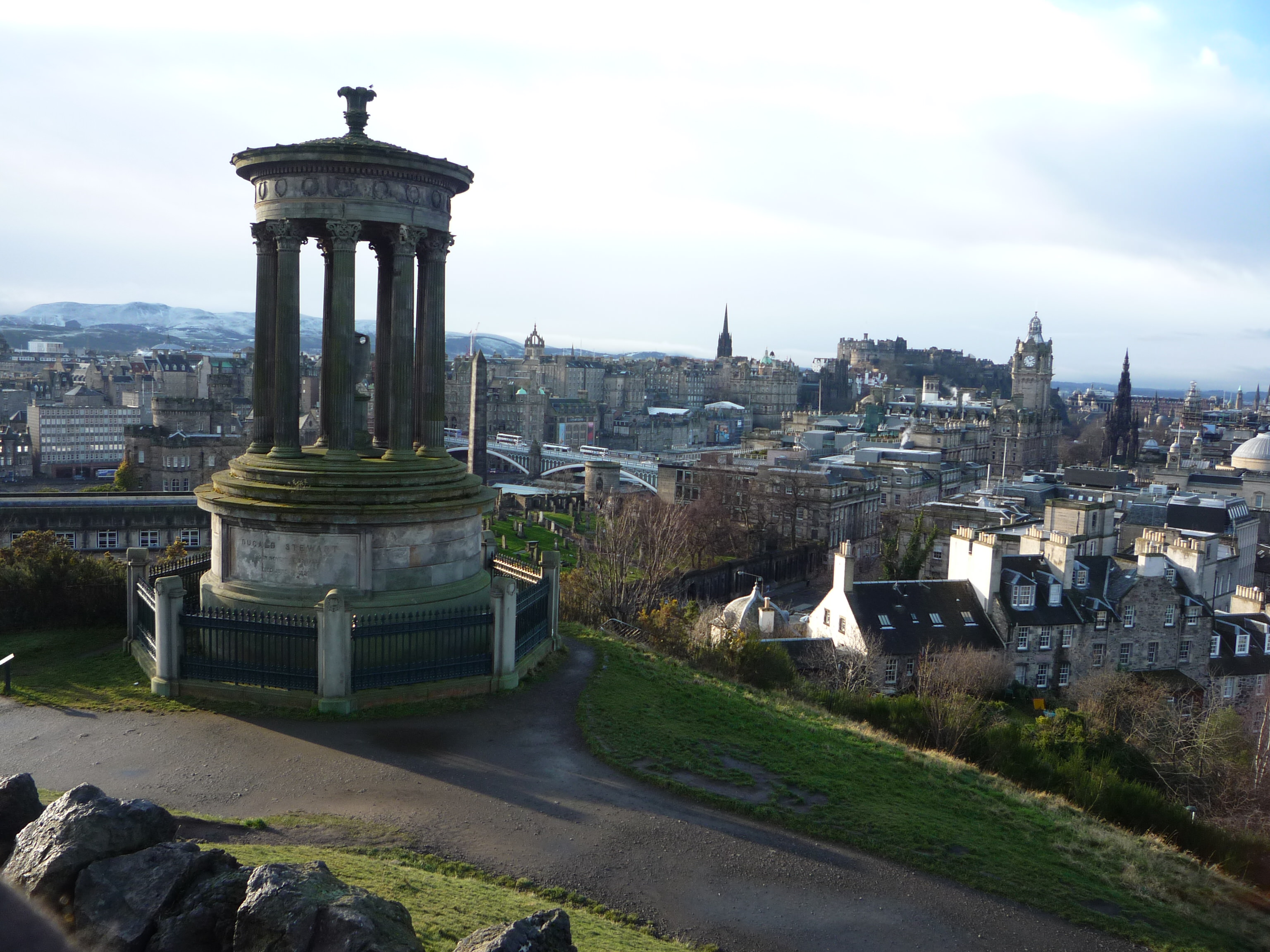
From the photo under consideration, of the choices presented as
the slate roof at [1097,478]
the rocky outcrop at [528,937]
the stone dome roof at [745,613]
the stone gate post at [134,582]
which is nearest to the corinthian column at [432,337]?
the stone gate post at [134,582]

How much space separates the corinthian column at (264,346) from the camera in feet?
55.6

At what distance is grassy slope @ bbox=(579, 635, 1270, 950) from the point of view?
10758mm

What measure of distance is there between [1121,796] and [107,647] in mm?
16931

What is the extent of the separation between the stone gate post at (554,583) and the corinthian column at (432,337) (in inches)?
100

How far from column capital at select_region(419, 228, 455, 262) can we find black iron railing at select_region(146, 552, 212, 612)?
20.8 ft

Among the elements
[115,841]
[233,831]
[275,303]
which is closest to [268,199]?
[275,303]

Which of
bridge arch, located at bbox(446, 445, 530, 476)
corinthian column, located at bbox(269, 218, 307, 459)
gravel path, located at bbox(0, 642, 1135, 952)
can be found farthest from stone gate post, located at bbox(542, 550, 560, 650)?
bridge arch, located at bbox(446, 445, 530, 476)

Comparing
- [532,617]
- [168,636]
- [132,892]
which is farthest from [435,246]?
[132,892]

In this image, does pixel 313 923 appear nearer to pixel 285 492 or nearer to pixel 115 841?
pixel 115 841

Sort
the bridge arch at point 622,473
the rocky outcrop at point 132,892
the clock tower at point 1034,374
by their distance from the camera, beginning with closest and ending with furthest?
the rocky outcrop at point 132,892 < the bridge arch at point 622,473 < the clock tower at point 1034,374

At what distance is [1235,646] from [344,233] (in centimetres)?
3569

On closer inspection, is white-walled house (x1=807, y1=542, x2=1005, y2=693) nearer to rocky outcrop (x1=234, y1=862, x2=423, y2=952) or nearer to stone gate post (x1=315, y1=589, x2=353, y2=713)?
stone gate post (x1=315, y1=589, x2=353, y2=713)

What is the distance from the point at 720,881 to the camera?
32.9 feet

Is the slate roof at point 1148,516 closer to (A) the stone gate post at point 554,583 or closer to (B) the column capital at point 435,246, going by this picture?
(A) the stone gate post at point 554,583
